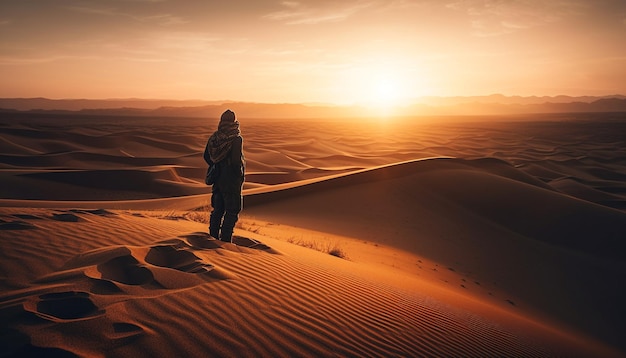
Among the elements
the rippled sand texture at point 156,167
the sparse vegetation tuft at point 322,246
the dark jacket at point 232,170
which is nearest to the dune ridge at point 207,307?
the dark jacket at point 232,170

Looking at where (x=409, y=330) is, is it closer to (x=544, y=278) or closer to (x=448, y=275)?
(x=448, y=275)

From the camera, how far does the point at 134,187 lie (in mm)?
17828

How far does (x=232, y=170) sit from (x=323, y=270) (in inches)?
74.2

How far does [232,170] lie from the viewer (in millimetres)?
5406

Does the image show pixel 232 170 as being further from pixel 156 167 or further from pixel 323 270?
pixel 156 167

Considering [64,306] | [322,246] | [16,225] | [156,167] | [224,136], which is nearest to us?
[64,306]

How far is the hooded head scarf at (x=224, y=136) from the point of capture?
531 cm

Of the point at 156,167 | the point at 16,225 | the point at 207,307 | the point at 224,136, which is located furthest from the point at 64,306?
the point at 156,167

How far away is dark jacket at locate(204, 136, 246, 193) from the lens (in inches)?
211

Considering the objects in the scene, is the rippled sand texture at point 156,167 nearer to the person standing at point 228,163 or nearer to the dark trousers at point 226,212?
the dark trousers at point 226,212

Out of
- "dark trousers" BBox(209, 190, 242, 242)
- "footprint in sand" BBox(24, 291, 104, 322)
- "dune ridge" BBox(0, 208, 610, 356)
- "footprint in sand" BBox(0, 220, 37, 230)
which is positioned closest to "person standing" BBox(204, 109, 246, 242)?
"dark trousers" BBox(209, 190, 242, 242)

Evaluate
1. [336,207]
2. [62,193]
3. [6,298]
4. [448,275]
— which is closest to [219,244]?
[6,298]

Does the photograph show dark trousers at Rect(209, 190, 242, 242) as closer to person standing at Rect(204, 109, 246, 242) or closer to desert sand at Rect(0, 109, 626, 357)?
person standing at Rect(204, 109, 246, 242)

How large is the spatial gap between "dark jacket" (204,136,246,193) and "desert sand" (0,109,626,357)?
83cm
